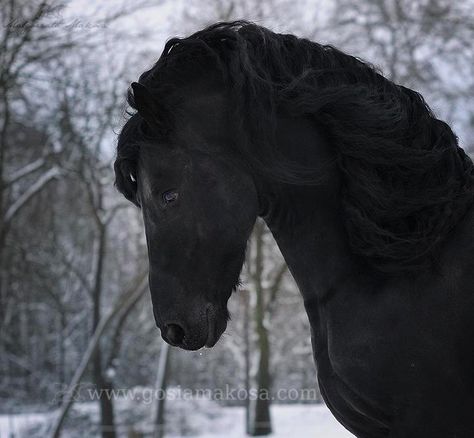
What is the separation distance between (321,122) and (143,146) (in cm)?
73

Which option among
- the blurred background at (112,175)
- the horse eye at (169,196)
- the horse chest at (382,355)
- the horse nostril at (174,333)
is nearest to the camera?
the horse chest at (382,355)

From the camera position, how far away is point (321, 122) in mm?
3387

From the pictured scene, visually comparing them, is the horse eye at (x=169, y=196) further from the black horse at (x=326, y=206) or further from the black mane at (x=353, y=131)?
the black mane at (x=353, y=131)

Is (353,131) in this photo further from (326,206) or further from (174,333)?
(174,333)

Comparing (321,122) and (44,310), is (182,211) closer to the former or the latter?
(321,122)

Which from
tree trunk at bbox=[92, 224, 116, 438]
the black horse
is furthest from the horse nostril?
tree trunk at bbox=[92, 224, 116, 438]

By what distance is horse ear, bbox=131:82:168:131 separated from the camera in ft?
10.8

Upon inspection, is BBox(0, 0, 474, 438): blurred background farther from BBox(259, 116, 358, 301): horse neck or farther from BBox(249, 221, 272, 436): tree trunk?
BBox(259, 116, 358, 301): horse neck

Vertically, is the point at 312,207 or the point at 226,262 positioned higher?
the point at 312,207

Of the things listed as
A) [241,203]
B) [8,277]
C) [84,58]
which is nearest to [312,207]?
[241,203]

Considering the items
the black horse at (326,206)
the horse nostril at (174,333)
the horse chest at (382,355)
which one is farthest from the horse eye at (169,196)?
the horse chest at (382,355)

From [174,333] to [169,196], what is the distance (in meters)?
0.54

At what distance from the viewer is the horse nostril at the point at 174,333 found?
312 cm

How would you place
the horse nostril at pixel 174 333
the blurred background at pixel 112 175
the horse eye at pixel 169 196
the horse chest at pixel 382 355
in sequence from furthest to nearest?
the blurred background at pixel 112 175, the horse eye at pixel 169 196, the horse nostril at pixel 174 333, the horse chest at pixel 382 355
